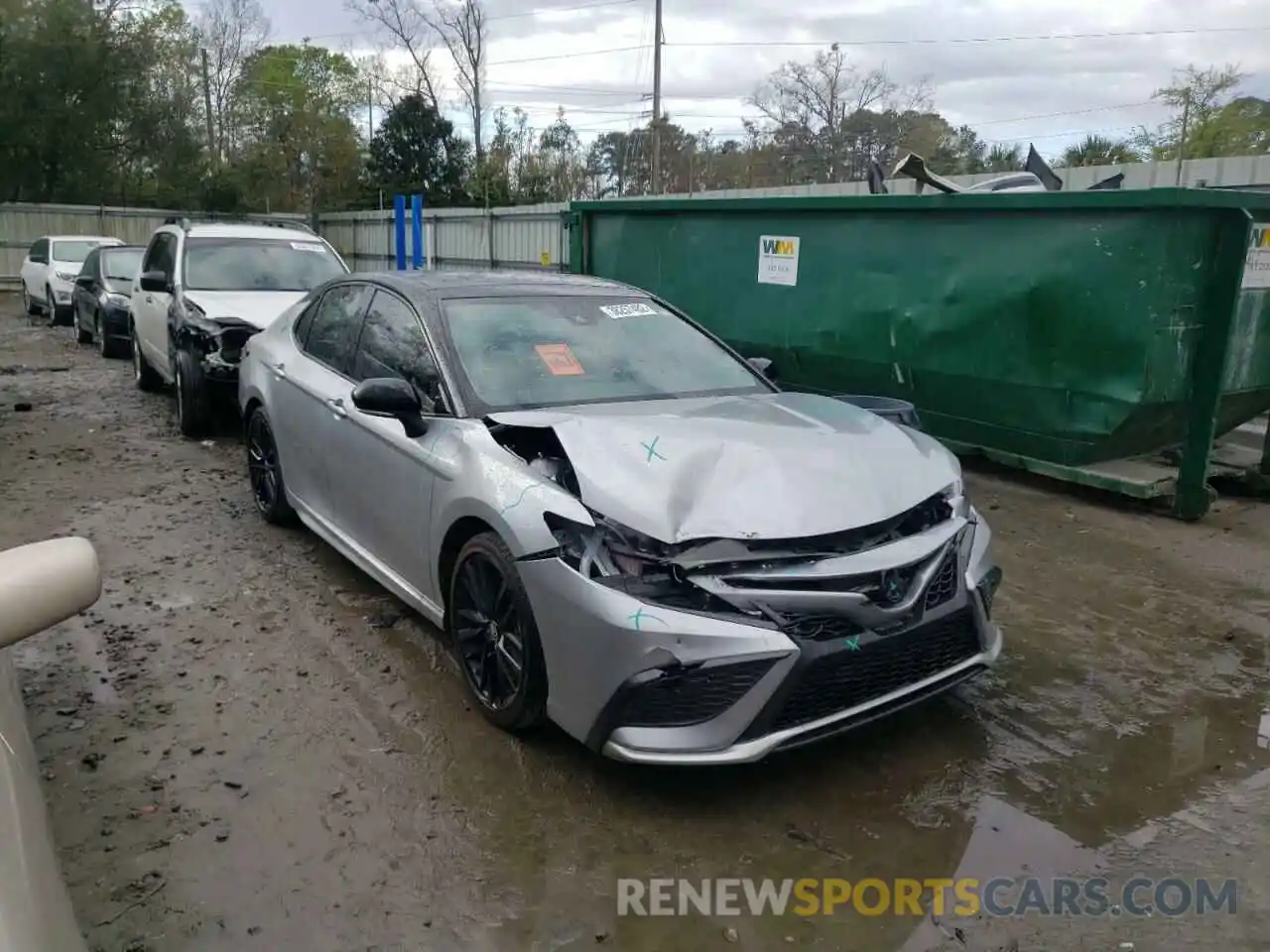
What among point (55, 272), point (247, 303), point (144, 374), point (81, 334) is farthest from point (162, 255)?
point (55, 272)

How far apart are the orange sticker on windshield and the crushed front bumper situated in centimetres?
116

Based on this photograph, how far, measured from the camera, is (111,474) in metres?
7.16

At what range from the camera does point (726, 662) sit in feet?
9.27

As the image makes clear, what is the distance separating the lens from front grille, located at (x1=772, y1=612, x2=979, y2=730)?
2.91 meters

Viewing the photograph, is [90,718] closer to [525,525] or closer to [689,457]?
[525,525]

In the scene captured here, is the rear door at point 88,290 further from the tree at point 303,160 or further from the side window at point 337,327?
the tree at point 303,160

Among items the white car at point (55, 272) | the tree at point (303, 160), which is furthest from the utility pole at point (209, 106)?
the white car at point (55, 272)

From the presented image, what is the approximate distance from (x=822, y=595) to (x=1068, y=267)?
4.26 m

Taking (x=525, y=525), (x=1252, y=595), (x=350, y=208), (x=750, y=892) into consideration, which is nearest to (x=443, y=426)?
(x=525, y=525)

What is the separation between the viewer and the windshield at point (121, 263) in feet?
43.9

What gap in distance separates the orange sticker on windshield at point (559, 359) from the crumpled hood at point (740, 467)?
29 centimetres

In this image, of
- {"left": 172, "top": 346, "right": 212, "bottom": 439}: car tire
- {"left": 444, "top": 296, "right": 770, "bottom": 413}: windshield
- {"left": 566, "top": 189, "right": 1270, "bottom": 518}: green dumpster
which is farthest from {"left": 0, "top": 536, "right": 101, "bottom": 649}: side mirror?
{"left": 172, "top": 346, "right": 212, "bottom": 439}: car tire

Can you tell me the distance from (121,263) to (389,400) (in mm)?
→ 11995

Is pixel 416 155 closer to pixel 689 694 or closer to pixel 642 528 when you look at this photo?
pixel 642 528
